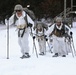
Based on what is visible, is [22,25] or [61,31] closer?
[22,25]

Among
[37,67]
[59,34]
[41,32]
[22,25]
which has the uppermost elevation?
[22,25]

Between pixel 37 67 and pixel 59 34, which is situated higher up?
pixel 59 34

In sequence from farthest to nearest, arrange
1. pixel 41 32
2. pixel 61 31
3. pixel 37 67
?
pixel 41 32 < pixel 61 31 < pixel 37 67

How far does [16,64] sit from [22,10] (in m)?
2.11

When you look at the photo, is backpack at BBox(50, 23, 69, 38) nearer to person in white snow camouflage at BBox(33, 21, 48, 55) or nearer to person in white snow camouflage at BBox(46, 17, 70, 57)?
person in white snow camouflage at BBox(46, 17, 70, 57)

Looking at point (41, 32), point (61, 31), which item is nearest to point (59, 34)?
point (61, 31)

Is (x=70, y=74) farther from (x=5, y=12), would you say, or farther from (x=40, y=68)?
(x=5, y=12)

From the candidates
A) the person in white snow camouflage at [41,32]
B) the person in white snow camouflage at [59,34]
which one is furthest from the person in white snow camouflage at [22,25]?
the person in white snow camouflage at [41,32]

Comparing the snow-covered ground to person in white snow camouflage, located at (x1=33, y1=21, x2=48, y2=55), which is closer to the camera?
the snow-covered ground

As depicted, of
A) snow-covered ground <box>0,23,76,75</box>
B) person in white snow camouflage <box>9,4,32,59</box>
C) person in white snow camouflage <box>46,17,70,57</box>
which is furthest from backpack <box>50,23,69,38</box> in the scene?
snow-covered ground <box>0,23,76,75</box>

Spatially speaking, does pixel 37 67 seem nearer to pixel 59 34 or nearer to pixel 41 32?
pixel 59 34

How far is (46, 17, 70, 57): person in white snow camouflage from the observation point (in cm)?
1322

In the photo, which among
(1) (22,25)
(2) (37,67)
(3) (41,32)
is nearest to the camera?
(2) (37,67)

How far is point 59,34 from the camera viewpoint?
13367 millimetres
